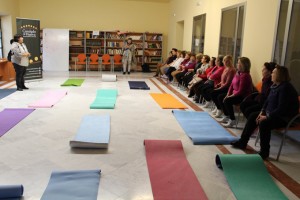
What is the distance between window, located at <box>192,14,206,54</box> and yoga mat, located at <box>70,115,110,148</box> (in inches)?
197

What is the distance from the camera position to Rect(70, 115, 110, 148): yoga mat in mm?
3984

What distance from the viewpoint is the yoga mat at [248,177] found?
9.68 ft

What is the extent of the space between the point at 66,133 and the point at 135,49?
9.51 metres

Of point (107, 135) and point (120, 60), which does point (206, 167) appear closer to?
point (107, 135)

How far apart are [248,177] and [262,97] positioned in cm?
174

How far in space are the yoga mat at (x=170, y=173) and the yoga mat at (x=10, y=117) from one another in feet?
7.78

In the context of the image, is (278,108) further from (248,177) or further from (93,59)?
(93,59)

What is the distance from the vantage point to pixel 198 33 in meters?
9.82

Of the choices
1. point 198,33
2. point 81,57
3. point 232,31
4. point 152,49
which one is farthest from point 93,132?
point 152,49

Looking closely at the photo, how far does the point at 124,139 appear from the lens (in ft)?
14.6

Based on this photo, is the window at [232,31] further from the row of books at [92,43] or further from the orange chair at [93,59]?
the row of books at [92,43]

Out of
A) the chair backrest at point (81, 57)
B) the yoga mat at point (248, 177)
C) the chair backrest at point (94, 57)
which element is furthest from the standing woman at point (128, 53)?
the yoga mat at point (248, 177)

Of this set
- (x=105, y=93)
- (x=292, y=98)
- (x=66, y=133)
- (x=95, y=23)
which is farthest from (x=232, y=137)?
(x=95, y=23)

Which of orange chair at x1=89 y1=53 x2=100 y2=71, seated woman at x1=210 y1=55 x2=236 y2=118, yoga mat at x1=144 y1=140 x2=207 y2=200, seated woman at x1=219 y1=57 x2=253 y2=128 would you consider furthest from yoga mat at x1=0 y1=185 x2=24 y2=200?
orange chair at x1=89 y1=53 x2=100 y2=71
